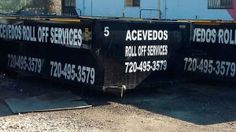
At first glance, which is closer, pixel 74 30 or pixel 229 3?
pixel 74 30

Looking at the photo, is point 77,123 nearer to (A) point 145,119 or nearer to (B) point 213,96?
(A) point 145,119

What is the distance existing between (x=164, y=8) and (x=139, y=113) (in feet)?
39.3

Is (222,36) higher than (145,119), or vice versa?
(222,36)

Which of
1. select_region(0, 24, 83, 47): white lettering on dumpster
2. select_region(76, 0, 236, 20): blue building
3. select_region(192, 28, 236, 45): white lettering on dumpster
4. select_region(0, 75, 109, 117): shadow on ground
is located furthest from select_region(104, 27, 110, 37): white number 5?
select_region(76, 0, 236, 20): blue building

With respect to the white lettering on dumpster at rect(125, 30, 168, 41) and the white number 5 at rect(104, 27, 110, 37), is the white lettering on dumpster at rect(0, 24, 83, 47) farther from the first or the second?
the white lettering on dumpster at rect(125, 30, 168, 41)

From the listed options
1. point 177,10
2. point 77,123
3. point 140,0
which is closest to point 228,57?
point 77,123

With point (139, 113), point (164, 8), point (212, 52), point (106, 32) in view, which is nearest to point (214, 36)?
point (212, 52)

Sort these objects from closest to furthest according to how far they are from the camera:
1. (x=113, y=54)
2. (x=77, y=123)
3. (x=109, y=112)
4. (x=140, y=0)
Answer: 1. (x=77, y=123)
2. (x=109, y=112)
3. (x=113, y=54)
4. (x=140, y=0)

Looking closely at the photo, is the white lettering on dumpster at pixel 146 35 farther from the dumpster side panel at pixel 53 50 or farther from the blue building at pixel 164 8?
the blue building at pixel 164 8

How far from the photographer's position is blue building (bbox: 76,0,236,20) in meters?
17.0

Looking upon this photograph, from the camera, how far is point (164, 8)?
62.4ft

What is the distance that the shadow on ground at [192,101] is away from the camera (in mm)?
7395

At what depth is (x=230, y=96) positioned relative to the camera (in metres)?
8.89

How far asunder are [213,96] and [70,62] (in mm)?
2706
